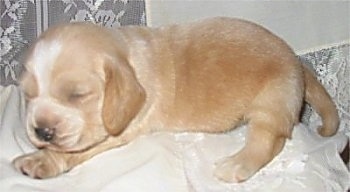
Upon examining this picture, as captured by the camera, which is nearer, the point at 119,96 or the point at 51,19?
the point at 119,96

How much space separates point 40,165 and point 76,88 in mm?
180

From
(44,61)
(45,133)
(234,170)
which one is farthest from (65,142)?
(234,170)

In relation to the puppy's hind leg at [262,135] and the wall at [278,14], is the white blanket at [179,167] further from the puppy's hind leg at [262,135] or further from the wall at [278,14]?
the wall at [278,14]

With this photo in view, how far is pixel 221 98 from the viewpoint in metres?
1.54

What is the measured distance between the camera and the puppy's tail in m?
1.70

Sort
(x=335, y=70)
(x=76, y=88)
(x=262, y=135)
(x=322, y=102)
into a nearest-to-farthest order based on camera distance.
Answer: (x=76, y=88)
(x=262, y=135)
(x=322, y=102)
(x=335, y=70)

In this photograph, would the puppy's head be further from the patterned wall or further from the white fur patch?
the patterned wall

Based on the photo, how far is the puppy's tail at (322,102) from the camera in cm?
170

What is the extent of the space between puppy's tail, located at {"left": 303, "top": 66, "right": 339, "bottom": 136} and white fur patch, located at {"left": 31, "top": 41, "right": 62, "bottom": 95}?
568 millimetres

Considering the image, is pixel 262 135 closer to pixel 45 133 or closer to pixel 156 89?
pixel 156 89

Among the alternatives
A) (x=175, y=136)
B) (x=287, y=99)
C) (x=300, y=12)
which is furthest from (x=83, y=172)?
(x=300, y=12)

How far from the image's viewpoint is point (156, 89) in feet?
5.01

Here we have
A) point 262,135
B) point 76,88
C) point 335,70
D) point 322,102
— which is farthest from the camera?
point 335,70

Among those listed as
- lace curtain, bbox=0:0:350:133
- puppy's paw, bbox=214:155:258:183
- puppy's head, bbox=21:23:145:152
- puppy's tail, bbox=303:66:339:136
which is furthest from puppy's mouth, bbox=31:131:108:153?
puppy's tail, bbox=303:66:339:136
